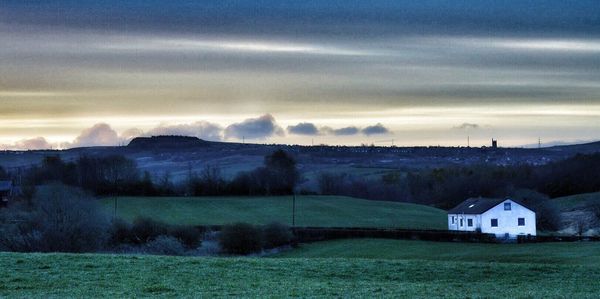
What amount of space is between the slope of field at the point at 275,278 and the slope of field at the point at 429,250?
28570 millimetres

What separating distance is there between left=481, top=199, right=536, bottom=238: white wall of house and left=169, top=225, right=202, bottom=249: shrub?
3202cm

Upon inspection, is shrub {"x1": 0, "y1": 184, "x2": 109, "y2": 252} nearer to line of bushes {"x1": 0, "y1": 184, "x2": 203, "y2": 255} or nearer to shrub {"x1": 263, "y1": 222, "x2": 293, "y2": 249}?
line of bushes {"x1": 0, "y1": 184, "x2": 203, "y2": 255}

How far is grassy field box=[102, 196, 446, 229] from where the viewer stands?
4395 inches

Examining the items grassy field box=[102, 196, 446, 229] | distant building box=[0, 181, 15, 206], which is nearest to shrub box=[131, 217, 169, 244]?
grassy field box=[102, 196, 446, 229]

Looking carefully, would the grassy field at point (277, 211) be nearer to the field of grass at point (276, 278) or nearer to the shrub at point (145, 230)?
the shrub at point (145, 230)

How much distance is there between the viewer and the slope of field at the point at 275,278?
2705 centimetres

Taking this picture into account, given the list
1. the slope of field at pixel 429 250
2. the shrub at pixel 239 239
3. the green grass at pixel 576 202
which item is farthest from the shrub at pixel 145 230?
the green grass at pixel 576 202

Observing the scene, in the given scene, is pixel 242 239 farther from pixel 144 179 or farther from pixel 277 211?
pixel 144 179

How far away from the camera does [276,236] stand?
284ft

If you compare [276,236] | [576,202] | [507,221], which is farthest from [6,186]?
[576,202]

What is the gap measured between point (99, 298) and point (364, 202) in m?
115

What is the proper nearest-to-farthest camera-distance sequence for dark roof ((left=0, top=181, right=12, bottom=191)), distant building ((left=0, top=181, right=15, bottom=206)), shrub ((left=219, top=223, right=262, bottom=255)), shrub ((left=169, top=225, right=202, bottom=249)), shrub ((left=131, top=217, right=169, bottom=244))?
1. shrub ((left=219, top=223, right=262, bottom=255))
2. shrub ((left=169, top=225, right=202, bottom=249))
3. shrub ((left=131, top=217, right=169, bottom=244))
4. distant building ((left=0, top=181, right=15, bottom=206))
5. dark roof ((left=0, top=181, right=12, bottom=191))

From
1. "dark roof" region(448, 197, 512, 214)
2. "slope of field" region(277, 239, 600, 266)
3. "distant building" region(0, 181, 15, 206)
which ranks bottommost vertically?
"slope of field" region(277, 239, 600, 266)

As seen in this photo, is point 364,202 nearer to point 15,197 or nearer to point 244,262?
point 15,197
